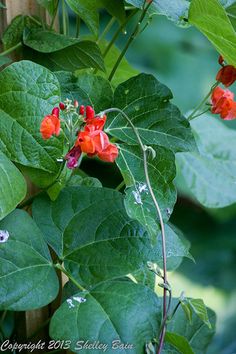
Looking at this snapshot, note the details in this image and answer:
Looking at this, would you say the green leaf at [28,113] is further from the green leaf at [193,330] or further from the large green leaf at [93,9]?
the green leaf at [193,330]

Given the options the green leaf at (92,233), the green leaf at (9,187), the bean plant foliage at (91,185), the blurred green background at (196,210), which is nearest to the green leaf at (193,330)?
the bean plant foliage at (91,185)

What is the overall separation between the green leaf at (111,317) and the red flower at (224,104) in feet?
0.72

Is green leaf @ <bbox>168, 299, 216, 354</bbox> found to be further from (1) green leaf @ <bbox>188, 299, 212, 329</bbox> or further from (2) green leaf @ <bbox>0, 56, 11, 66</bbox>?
(2) green leaf @ <bbox>0, 56, 11, 66</bbox>

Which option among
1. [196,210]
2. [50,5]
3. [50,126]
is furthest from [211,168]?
[196,210]

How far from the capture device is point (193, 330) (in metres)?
0.88

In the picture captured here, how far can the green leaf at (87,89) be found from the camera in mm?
751

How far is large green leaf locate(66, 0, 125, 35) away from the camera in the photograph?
78 cm

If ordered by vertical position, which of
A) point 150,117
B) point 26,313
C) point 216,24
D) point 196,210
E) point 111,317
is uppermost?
point 216,24

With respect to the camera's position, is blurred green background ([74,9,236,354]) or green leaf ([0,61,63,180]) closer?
green leaf ([0,61,63,180])

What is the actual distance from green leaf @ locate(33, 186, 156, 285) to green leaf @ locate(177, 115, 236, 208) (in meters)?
0.32

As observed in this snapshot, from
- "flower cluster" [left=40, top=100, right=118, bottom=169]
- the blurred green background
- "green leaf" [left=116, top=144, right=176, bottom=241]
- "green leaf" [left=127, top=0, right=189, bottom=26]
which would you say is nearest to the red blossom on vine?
"flower cluster" [left=40, top=100, right=118, bottom=169]

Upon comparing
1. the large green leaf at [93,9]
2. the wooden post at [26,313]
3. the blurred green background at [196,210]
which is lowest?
the blurred green background at [196,210]

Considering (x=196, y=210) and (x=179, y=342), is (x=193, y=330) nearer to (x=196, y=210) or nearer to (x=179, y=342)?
(x=179, y=342)

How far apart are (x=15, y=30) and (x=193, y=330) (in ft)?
1.38
